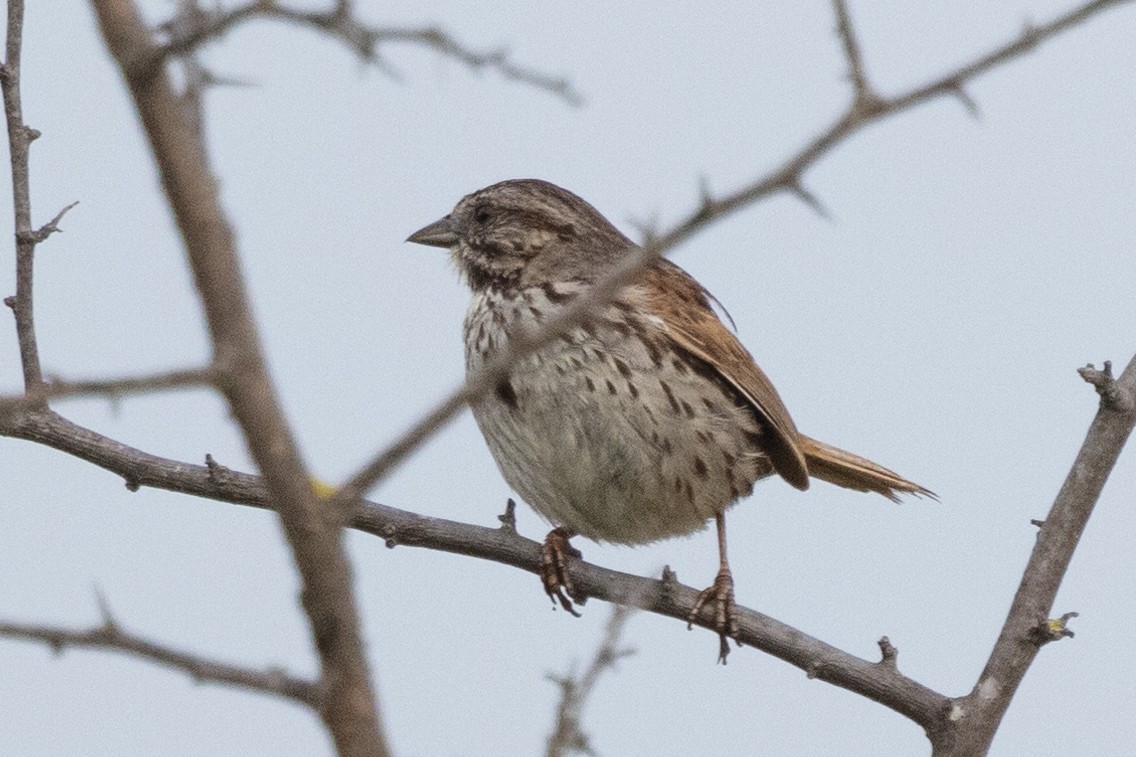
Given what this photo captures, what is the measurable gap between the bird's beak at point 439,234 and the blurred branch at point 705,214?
4575 millimetres

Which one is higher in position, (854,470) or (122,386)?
(854,470)

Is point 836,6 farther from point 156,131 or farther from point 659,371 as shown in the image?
point 659,371

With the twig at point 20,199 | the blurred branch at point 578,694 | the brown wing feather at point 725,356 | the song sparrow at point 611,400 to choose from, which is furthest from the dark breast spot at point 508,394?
the blurred branch at point 578,694

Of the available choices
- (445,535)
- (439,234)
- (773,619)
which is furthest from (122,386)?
(439,234)

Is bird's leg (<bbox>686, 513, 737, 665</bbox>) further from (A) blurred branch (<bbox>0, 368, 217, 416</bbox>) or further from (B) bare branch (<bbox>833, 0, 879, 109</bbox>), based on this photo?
(A) blurred branch (<bbox>0, 368, 217, 416</bbox>)

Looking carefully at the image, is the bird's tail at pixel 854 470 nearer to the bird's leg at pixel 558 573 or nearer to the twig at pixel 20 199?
the bird's leg at pixel 558 573

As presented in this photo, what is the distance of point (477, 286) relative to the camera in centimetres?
601

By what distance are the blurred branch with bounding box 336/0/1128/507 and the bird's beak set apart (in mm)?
4575

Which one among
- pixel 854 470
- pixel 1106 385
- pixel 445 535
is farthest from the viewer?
pixel 854 470

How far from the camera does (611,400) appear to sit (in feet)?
17.2

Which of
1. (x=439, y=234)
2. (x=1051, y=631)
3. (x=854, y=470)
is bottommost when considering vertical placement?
(x=1051, y=631)

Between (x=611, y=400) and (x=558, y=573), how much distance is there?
1.88 feet

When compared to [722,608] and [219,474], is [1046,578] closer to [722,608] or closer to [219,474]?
[722,608]

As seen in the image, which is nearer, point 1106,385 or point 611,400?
point 1106,385
